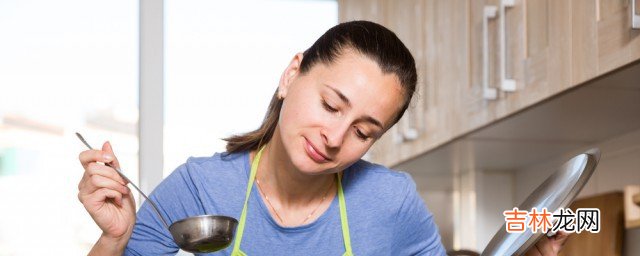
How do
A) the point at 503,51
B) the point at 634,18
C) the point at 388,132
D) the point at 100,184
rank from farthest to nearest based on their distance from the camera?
the point at 388,132
the point at 503,51
the point at 634,18
the point at 100,184

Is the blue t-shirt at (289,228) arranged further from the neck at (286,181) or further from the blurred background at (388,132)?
the blurred background at (388,132)

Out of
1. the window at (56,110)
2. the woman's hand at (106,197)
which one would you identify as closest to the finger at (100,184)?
the woman's hand at (106,197)

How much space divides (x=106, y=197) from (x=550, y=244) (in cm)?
52

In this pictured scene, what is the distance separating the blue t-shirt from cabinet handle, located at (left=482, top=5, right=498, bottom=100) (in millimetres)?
796

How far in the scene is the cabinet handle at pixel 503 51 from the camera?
6.58ft

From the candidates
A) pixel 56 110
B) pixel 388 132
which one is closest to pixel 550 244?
pixel 388 132

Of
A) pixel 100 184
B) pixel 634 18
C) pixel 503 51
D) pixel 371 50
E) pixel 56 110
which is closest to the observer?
pixel 100 184

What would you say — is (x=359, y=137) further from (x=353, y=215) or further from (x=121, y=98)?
(x=121, y=98)

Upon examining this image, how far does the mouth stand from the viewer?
115 centimetres

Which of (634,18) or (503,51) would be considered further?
(503,51)

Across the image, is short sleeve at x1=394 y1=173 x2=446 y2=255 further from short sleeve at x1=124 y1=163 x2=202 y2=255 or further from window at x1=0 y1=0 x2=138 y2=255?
window at x1=0 y1=0 x2=138 y2=255

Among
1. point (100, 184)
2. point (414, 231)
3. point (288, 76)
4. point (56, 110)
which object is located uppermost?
point (288, 76)

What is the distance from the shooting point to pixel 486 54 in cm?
214

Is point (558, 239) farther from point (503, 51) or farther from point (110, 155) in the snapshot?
point (503, 51)
